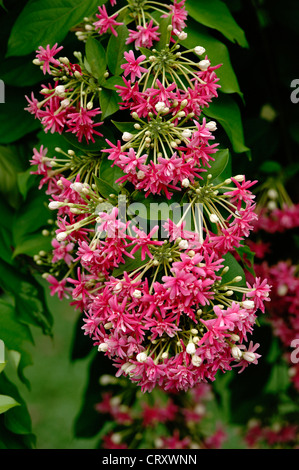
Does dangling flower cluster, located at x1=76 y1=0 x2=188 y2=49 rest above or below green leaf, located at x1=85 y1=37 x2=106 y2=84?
above

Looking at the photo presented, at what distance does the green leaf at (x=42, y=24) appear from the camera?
1366mm

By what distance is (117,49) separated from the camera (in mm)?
1262

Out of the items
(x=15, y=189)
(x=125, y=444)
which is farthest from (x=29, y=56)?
(x=125, y=444)

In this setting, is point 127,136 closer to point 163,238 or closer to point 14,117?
point 163,238

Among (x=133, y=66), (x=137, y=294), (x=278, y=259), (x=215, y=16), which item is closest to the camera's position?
(x=137, y=294)

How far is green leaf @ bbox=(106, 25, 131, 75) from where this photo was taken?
4.11ft

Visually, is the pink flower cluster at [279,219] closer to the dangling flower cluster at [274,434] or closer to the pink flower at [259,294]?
the pink flower at [259,294]

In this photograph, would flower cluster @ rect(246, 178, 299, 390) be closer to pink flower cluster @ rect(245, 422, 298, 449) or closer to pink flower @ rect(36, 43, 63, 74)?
pink flower cluster @ rect(245, 422, 298, 449)

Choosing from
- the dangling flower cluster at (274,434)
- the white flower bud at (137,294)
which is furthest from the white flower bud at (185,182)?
the dangling flower cluster at (274,434)

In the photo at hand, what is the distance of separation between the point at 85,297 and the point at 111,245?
19cm

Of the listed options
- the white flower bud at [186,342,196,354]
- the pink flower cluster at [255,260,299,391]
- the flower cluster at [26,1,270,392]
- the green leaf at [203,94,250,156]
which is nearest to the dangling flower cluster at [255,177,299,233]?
the pink flower cluster at [255,260,299,391]

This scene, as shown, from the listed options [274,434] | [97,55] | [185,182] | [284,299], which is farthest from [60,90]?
[274,434]

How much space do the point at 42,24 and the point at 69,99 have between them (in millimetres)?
288

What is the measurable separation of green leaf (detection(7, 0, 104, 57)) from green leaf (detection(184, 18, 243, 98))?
0.96 ft
